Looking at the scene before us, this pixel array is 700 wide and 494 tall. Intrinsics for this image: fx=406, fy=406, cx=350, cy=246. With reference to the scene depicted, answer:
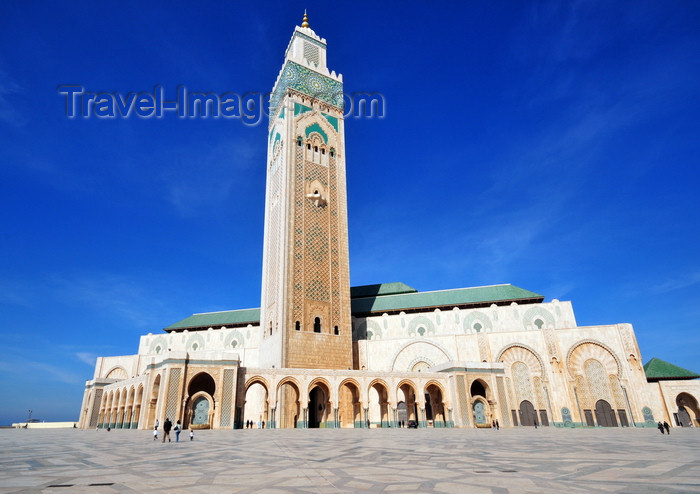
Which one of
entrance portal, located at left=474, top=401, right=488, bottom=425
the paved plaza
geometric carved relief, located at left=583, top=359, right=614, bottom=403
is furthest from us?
geometric carved relief, located at left=583, top=359, right=614, bottom=403

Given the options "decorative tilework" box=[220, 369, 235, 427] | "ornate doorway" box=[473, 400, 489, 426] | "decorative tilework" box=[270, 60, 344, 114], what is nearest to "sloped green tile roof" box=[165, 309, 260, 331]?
"decorative tilework" box=[220, 369, 235, 427]

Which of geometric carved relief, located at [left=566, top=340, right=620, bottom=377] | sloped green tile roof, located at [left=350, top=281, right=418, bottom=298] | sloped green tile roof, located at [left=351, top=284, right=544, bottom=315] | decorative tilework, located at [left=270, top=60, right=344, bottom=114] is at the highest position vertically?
decorative tilework, located at [left=270, top=60, right=344, bottom=114]

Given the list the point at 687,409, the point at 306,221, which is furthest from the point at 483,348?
the point at 306,221

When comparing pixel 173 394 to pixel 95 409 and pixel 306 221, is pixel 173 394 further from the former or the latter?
pixel 95 409

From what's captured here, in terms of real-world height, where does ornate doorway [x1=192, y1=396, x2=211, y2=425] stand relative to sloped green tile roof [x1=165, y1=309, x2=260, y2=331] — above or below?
below

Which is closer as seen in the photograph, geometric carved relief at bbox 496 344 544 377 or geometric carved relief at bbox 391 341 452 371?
geometric carved relief at bbox 496 344 544 377

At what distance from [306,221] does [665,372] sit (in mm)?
26472

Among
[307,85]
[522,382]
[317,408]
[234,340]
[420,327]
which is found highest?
[307,85]

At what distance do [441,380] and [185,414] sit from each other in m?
14.5

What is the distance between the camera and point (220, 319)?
37.4 metres

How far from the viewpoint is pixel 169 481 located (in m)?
4.60

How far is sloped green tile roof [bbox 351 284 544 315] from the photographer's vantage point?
100 ft

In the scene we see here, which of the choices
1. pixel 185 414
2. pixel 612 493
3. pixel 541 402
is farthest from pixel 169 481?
pixel 541 402

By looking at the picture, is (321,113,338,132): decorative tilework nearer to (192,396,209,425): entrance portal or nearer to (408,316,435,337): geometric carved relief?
(408,316,435,337): geometric carved relief
